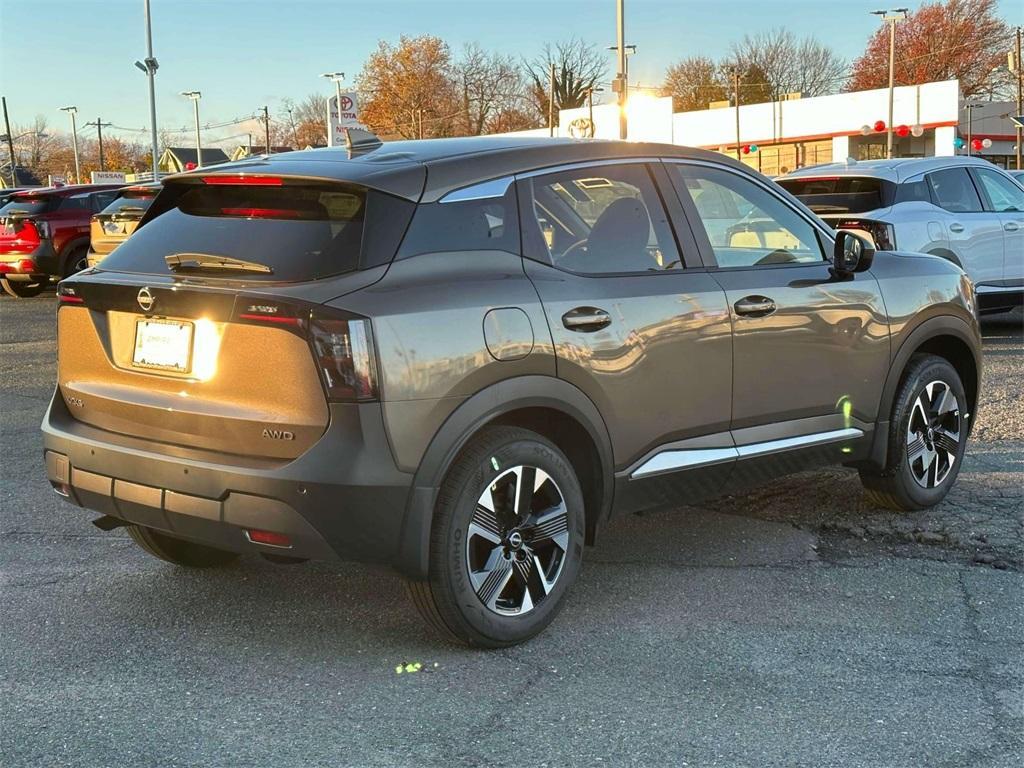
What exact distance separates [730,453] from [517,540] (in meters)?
1.10

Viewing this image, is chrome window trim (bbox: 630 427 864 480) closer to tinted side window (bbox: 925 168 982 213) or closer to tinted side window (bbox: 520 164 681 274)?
tinted side window (bbox: 520 164 681 274)

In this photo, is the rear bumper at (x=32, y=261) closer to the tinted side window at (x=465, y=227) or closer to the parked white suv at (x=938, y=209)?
the parked white suv at (x=938, y=209)

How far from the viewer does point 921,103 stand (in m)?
56.4

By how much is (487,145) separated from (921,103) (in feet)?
189

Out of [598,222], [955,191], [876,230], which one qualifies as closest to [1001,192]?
[955,191]

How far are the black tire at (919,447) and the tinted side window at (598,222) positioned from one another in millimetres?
1599

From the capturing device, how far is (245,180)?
3924 mm

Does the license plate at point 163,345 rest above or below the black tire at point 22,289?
above

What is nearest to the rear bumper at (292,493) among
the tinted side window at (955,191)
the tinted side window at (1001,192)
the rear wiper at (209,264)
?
the rear wiper at (209,264)

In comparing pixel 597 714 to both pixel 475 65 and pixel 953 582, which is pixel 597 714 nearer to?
pixel 953 582

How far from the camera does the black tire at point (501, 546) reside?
3.67 meters

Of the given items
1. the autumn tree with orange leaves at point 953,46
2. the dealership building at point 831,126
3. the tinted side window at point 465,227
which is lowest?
the tinted side window at point 465,227

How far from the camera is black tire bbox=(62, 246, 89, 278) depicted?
1722cm

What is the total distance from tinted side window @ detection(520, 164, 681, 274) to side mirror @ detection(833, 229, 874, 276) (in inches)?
36.5
